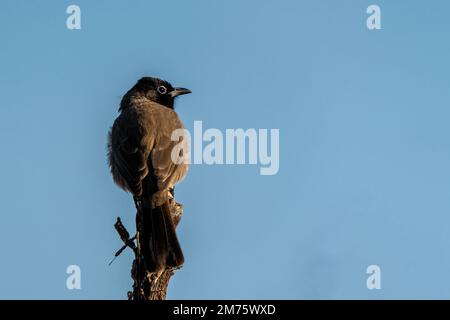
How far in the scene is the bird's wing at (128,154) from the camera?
Result: 9.95m

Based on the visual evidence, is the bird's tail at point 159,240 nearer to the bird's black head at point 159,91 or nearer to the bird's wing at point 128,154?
the bird's wing at point 128,154

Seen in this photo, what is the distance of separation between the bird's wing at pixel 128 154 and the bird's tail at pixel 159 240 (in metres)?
0.46

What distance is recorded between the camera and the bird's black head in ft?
42.4

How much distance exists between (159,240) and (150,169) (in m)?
1.37

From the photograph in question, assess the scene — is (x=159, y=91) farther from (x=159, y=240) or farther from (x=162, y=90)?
(x=159, y=240)

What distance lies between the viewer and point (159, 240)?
29.2 feet

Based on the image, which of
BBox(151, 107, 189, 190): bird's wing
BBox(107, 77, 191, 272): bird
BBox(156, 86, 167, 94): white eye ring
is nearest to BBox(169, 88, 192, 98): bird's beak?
BBox(156, 86, 167, 94): white eye ring

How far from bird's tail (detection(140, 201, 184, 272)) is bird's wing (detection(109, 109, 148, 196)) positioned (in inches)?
18.1

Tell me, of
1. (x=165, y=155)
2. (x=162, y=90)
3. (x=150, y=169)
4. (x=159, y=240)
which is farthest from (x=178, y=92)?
(x=159, y=240)

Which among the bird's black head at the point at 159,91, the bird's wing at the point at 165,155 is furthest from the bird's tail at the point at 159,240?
the bird's black head at the point at 159,91
